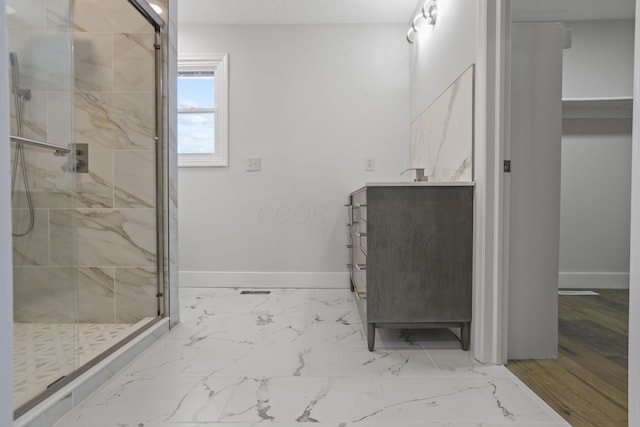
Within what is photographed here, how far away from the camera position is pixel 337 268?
324 cm

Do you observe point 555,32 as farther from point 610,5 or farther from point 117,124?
point 117,124

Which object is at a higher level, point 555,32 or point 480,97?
point 555,32

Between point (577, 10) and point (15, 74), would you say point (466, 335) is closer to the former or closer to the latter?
point (15, 74)

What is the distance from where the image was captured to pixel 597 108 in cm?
311

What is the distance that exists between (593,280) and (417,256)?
7.90ft

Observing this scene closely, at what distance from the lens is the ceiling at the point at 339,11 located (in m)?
2.87

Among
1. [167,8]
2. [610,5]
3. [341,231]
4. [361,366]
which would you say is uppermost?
[610,5]

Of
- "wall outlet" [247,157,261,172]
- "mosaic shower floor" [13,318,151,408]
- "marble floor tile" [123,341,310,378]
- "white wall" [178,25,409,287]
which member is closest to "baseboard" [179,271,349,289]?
"white wall" [178,25,409,287]

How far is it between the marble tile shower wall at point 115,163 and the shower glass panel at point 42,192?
0.56 meters

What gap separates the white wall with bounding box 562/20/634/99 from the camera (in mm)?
3152

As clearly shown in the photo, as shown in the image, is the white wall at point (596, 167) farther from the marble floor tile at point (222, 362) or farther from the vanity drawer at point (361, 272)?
the marble floor tile at point (222, 362)

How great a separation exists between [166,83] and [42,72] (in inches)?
30.6

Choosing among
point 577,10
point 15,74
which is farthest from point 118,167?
point 577,10

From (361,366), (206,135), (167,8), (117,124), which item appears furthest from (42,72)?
(206,135)
